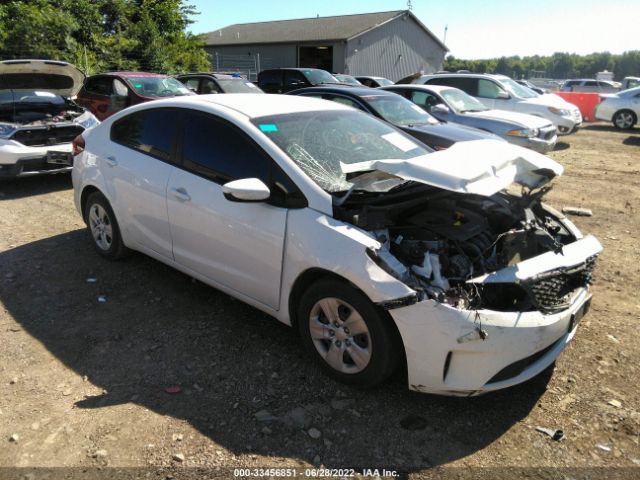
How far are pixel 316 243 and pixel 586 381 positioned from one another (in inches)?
77.9

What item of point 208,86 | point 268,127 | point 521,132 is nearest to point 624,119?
point 521,132

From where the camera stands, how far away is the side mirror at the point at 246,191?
2967 mm

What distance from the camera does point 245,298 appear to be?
11.2ft

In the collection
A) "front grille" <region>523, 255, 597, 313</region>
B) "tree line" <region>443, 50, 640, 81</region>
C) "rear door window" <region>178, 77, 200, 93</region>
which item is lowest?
"front grille" <region>523, 255, 597, 313</region>

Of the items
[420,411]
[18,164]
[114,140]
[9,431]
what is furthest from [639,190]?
[18,164]

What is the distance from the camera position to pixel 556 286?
9.33 ft

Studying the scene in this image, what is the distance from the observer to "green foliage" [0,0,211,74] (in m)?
16.3

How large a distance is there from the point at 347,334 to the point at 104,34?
2192cm

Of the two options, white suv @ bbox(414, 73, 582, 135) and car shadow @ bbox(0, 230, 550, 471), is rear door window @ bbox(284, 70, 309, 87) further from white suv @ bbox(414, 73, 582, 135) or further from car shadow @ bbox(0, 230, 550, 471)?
car shadow @ bbox(0, 230, 550, 471)

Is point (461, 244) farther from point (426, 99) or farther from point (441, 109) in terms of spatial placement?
point (426, 99)

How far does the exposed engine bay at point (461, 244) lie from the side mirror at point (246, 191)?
0.47 metres

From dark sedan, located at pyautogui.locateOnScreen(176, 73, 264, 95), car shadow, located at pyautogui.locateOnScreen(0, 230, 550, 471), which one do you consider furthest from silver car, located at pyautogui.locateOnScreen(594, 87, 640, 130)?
car shadow, located at pyautogui.locateOnScreen(0, 230, 550, 471)

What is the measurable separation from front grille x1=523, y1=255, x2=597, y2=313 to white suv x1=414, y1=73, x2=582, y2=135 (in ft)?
34.9

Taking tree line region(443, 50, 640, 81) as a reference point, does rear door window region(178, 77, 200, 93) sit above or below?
below
